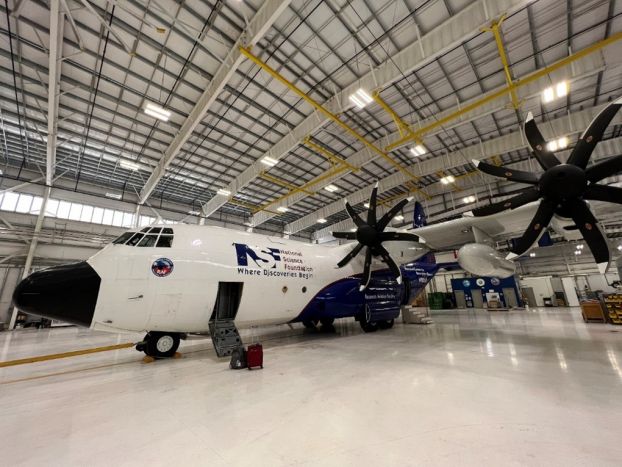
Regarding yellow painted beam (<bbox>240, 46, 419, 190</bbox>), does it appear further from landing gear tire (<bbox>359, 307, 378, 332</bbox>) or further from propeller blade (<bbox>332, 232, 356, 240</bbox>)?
landing gear tire (<bbox>359, 307, 378, 332</bbox>)

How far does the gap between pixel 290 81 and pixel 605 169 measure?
10.8 metres

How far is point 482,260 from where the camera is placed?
27.1ft

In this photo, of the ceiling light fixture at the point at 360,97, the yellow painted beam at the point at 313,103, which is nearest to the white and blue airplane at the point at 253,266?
the ceiling light fixture at the point at 360,97

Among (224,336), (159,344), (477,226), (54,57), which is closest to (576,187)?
(477,226)

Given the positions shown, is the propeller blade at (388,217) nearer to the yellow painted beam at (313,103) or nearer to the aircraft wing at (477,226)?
the aircraft wing at (477,226)

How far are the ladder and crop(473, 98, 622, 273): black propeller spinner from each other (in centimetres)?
859

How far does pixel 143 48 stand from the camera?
384 inches

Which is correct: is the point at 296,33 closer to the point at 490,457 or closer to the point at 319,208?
the point at 490,457

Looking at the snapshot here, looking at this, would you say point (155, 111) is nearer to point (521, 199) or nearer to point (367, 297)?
point (367, 297)

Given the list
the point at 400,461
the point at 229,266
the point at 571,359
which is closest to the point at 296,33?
the point at 229,266

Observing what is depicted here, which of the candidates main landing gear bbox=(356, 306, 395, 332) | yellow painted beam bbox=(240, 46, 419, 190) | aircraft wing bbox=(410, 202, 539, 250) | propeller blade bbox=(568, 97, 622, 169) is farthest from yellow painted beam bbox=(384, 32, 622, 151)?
main landing gear bbox=(356, 306, 395, 332)

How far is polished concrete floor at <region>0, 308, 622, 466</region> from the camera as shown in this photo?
269 cm

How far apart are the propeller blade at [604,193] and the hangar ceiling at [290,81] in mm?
1963

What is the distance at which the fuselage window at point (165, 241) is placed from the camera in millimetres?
7304
